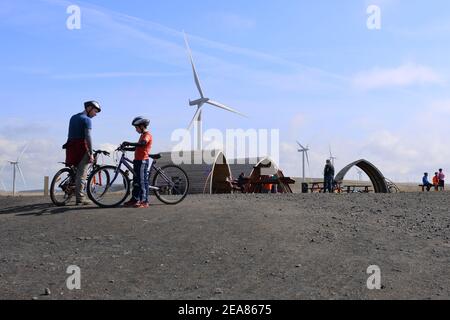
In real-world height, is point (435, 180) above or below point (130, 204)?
above

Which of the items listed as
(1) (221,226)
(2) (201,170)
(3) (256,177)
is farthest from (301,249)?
(2) (201,170)

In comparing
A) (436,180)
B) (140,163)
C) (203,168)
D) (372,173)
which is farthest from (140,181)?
(436,180)

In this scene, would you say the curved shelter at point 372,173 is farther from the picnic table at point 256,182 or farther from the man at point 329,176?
the picnic table at point 256,182

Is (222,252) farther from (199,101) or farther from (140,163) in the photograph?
(199,101)

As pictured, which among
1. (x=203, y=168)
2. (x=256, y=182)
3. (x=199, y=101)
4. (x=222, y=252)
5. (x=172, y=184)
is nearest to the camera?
(x=222, y=252)

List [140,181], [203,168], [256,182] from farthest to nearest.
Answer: [203,168] → [256,182] → [140,181]

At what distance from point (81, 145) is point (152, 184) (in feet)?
6.40

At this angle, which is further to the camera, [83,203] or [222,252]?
Result: [83,203]

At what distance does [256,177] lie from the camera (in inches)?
1104

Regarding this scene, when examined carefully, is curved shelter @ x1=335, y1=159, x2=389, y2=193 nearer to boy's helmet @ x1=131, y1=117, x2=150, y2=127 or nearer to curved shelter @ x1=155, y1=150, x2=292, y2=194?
curved shelter @ x1=155, y1=150, x2=292, y2=194

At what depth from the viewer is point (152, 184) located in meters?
12.3

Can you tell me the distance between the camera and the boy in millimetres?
11586
